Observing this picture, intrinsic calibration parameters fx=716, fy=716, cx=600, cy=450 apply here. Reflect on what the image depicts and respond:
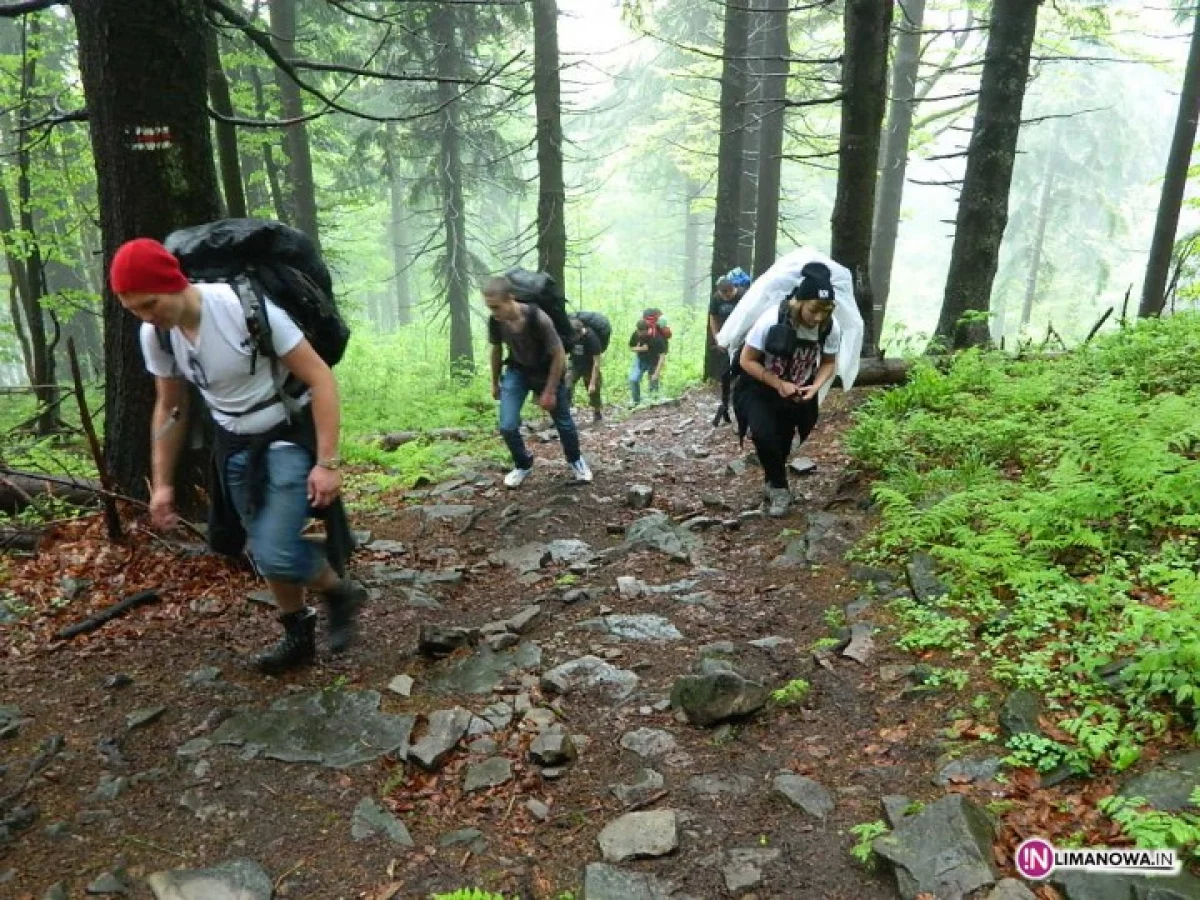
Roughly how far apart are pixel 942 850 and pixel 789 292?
14.7 ft

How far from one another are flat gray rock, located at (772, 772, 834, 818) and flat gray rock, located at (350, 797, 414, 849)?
61.9 inches

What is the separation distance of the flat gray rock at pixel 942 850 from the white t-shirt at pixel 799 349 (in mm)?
3910

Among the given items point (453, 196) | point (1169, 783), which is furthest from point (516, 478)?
point (453, 196)

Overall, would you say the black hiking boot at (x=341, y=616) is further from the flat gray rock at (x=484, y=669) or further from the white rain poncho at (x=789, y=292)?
the white rain poncho at (x=789, y=292)

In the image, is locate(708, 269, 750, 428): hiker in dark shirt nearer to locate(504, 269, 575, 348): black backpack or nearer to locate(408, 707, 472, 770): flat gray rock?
locate(504, 269, 575, 348): black backpack

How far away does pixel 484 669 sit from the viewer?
4.18 m

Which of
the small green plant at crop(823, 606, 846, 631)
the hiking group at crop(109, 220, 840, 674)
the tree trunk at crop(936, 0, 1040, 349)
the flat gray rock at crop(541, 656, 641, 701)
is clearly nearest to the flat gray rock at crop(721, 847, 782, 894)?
the flat gray rock at crop(541, 656, 641, 701)

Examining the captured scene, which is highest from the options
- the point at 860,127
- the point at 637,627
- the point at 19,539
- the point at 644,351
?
the point at 860,127

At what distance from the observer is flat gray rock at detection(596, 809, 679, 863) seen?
9.18ft

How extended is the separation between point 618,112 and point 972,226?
3753 cm

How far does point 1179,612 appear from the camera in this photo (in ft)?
10.1

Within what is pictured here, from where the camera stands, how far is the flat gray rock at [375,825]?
116 inches

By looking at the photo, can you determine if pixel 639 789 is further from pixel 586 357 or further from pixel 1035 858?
pixel 586 357

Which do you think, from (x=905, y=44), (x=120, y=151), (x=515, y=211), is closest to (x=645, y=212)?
(x=515, y=211)
